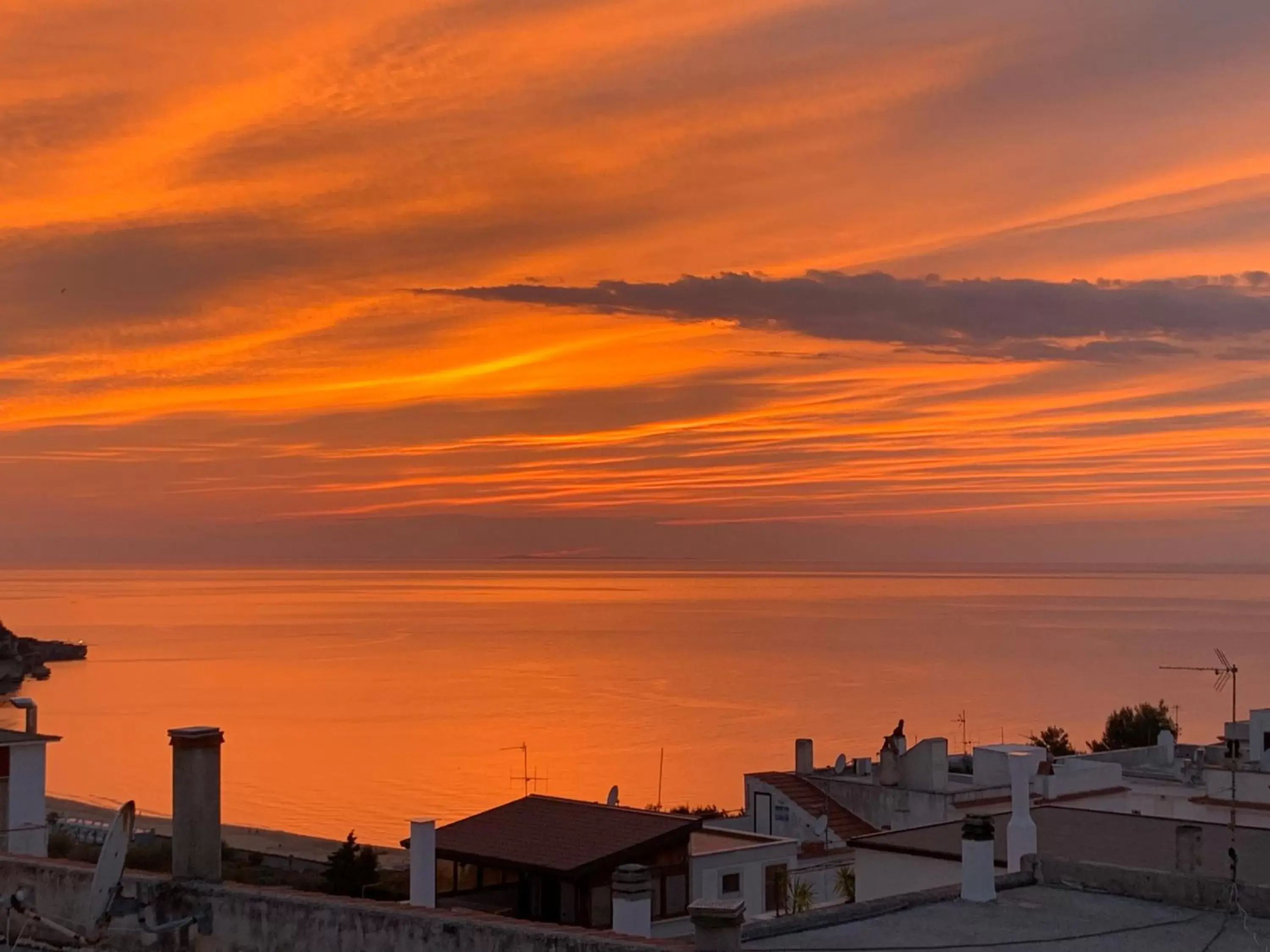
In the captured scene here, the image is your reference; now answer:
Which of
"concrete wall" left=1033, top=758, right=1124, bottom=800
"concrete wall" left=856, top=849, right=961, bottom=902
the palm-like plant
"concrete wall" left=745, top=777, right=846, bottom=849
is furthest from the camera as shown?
"concrete wall" left=745, top=777, right=846, bottom=849

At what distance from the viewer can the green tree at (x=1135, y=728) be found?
240ft

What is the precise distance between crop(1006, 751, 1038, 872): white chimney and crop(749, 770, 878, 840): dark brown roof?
2281 centimetres

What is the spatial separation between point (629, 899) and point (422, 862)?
3632mm

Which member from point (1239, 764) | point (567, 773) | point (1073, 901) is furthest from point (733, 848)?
point (567, 773)

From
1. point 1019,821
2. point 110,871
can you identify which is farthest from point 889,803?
point 110,871

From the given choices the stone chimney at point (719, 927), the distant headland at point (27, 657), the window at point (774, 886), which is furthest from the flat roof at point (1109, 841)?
the distant headland at point (27, 657)

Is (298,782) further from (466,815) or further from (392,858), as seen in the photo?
(392,858)

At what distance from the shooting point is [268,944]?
10953mm

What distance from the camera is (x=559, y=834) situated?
63.2 ft

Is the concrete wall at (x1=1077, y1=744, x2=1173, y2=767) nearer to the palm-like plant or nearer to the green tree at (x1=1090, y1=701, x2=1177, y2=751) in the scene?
the palm-like plant

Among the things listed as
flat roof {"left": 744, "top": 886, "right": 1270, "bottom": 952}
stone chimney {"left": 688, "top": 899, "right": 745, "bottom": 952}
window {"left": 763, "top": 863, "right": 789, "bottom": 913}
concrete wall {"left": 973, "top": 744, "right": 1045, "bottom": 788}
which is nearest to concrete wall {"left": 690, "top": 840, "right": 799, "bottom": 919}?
window {"left": 763, "top": 863, "right": 789, "bottom": 913}

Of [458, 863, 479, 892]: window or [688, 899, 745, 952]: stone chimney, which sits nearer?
[688, 899, 745, 952]: stone chimney

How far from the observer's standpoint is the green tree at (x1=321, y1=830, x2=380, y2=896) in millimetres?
39750

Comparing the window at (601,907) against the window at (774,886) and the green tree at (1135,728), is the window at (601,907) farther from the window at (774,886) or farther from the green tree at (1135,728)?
the green tree at (1135,728)
